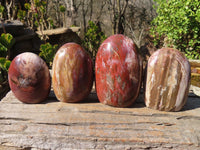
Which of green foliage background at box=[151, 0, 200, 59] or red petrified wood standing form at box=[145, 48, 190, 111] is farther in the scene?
green foliage background at box=[151, 0, 200, 59]

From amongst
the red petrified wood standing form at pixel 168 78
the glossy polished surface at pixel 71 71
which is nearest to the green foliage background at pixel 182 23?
the red petrified wood standing form at pixel 168 78

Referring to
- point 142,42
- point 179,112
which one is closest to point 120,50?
point 179,112

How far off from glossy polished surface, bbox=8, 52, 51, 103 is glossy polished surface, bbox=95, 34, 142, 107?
0.32m

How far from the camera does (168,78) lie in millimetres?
944

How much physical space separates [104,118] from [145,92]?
267mm

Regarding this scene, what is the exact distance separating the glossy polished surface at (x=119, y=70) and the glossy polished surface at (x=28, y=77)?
1.04 ft

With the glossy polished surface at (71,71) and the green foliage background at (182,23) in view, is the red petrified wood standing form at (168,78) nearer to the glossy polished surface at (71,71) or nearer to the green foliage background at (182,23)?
the glossy polished surface at (71,71)

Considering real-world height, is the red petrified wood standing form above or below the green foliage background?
below

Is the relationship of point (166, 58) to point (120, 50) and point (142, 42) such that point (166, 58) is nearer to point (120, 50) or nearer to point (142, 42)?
point (120, 50)

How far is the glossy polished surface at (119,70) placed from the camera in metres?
0.94

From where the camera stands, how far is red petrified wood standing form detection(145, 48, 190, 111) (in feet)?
3.07

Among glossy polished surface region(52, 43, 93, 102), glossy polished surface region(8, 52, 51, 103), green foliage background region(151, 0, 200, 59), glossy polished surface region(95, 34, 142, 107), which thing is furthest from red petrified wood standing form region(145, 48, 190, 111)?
green foliage background region(151, 0, 200, 59)

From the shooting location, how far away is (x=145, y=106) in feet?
3.56

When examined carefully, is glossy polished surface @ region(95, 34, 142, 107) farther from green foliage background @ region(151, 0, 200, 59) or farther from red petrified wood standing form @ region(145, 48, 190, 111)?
green foliage background @ region(151, 0, 200, 59)
